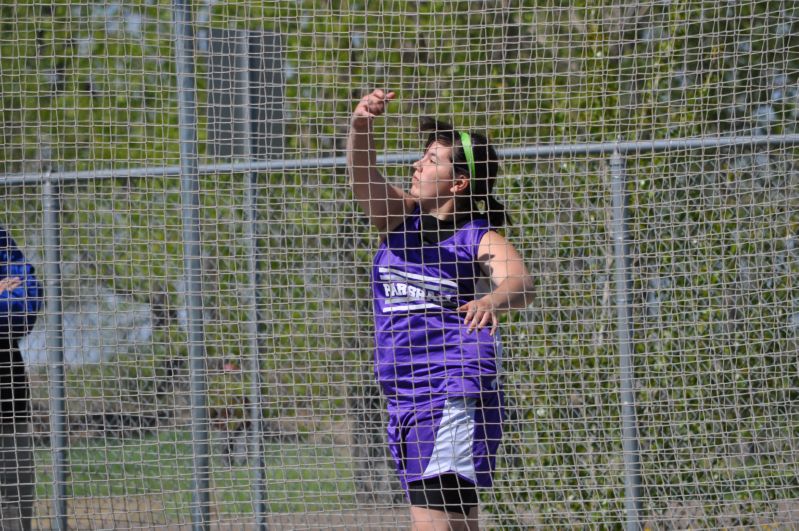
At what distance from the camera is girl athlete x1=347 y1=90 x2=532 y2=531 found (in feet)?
9.95

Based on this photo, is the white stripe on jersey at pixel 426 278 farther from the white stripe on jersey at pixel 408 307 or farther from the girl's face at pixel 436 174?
the girl's face at pixel 436 174

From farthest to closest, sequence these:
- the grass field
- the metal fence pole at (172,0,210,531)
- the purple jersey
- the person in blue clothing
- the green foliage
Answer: the grass field < the person in blue clothing < the green foliage < the metal fence pole at (172,0,210,531) < the purple jersey

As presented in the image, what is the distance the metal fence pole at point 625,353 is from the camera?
371 centimetres

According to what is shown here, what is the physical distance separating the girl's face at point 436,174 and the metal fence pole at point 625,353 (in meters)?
0.92

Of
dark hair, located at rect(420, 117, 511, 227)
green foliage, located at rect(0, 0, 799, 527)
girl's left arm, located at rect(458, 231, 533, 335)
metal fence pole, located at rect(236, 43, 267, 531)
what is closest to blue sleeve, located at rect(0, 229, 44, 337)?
green foliage, located at rect(0, 0, 799, 527)

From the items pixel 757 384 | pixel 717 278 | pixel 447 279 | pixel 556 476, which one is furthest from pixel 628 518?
pixel 447 279

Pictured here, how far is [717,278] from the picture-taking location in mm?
3895

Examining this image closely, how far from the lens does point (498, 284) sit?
309 cm

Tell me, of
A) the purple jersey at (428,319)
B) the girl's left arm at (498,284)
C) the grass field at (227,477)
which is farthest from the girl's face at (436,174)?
the grass field at (227,477)

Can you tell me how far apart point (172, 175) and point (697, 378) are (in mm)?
2556

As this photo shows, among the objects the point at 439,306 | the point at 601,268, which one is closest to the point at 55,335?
the point at 439,306

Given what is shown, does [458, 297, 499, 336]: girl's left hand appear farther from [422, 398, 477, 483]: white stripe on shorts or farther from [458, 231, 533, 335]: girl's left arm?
[422, 398, 477, 483]: white stripe on shorts

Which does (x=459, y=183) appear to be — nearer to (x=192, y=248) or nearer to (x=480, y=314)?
(x=480, y=314)

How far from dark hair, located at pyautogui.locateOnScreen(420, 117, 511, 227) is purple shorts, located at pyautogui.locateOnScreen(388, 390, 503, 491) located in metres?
0.71
